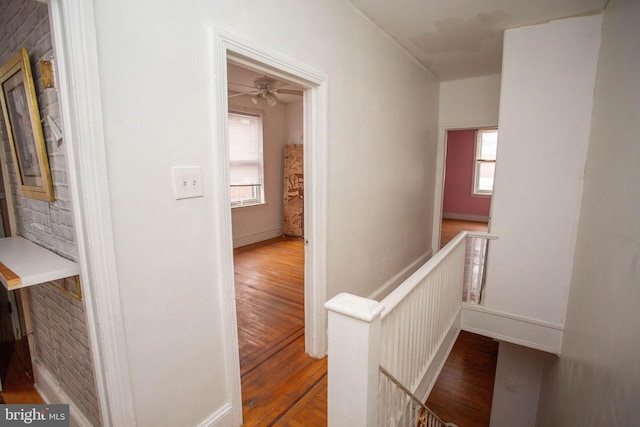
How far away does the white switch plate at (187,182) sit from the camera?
130cm

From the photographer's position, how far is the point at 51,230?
4.98 feet

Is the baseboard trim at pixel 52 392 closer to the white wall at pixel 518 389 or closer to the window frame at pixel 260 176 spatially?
the window frame at pixel 260 176

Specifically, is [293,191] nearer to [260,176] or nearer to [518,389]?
[260,176]

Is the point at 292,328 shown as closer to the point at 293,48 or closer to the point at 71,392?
the point at 71,392

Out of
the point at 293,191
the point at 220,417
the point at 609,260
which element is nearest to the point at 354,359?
the point at 220,417

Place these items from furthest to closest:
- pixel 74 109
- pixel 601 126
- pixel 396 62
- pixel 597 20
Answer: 1. pixel 396 62
2. pixel 597 20
3. pixel 601 126
4. pixel 74 109

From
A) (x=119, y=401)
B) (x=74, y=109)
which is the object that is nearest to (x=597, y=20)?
(x=74, y=109)

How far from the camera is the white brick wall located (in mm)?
1337

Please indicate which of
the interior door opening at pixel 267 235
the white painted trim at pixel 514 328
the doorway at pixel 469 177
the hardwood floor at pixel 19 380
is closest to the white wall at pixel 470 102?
the interior door opening at pixel 267 235

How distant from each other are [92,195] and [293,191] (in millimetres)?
5122

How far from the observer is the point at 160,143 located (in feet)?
4.06

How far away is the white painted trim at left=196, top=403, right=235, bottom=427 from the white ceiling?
2.94m

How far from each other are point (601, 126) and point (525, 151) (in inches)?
28.4

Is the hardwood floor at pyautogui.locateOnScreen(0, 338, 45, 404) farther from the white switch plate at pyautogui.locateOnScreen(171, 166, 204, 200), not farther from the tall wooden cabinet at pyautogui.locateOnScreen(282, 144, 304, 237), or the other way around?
the tall wooden cabinet at pyautogui.locateOnScreen(282, 144, 304, 237)
